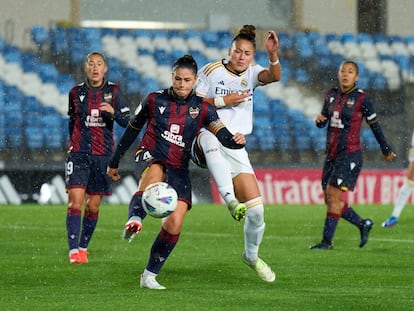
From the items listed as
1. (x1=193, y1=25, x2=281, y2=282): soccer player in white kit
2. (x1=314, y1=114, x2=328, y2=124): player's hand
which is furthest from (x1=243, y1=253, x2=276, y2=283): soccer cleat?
→ (x1=314, y1=114, x2=328, y2=124): player's hand

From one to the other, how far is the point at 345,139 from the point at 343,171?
363 millimetres

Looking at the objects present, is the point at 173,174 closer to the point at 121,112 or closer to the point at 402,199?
the point at 121,112

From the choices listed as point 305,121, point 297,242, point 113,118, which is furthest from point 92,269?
point 305,121

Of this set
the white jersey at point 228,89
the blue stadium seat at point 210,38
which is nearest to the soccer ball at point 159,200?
the white jersey at point 228,89

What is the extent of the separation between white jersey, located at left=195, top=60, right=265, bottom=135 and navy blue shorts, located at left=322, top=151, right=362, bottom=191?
3.19 m

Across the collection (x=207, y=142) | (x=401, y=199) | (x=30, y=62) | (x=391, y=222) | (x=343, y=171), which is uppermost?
(x=207, y=142)

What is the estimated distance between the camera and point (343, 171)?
12.5m

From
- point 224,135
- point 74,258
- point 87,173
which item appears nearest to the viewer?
point 224,135

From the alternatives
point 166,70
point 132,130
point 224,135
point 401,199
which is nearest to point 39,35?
point 166,70

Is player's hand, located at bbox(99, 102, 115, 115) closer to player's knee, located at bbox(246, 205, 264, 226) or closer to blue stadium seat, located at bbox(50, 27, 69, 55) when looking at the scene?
player's knee, located at bbox(246, 205, 264, 226)

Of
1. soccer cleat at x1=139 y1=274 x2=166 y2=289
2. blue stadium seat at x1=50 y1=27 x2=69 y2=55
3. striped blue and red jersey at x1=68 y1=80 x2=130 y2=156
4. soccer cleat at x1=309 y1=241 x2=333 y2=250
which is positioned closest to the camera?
soccer cleat at x1=139 y1=274 x2=166 y2=289

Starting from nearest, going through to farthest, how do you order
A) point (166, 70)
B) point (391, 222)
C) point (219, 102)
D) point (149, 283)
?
point (149, 283) < point (219, 102) < point (391, 222) < point (166, 70)

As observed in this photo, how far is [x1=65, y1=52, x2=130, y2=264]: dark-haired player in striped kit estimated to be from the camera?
1078 centimetres

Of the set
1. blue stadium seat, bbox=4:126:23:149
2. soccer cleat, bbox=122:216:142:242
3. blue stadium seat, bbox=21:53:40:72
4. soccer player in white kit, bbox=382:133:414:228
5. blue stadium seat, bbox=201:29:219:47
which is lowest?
soccer player in white kit, bbox=382:133:414:228
